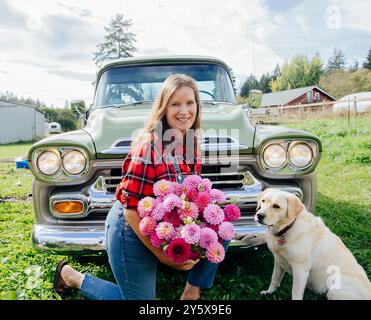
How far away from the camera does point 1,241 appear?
12.3 ft

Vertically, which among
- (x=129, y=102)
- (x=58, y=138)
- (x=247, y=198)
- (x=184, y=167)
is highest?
(x=129, y=102)

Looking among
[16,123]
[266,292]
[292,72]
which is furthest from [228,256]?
[16,123]

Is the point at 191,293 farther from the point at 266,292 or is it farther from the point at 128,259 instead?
the point at 266,292

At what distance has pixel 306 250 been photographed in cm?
236

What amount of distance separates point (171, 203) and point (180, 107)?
1.70ft

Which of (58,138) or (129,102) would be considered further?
(129,102)

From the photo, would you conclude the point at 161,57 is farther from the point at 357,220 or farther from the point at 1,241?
the point at 357,220

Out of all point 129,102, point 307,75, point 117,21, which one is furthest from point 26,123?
point 117,21

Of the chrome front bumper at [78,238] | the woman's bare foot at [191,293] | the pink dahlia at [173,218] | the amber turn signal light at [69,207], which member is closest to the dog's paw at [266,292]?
the chrome front bumper at [78,238]

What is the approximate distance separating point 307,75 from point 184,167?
26.0ft

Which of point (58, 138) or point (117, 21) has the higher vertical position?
point (117, 21)

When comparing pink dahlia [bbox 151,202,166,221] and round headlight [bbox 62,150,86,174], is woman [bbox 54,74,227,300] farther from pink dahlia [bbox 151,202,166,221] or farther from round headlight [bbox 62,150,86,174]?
round headlight [bbox 62,150,86,174]

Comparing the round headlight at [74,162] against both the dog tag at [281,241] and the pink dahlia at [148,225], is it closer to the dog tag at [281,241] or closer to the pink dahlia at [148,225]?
the pink dahlia at [148,225]

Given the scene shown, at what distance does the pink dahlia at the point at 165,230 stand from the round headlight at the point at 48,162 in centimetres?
113
